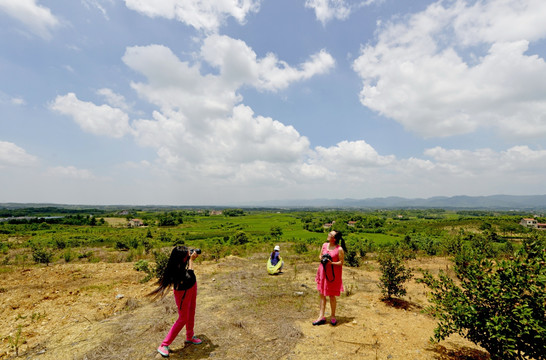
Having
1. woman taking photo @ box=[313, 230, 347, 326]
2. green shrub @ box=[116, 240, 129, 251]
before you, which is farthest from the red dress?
green shrub @ box=[116, 240, 129, 251]

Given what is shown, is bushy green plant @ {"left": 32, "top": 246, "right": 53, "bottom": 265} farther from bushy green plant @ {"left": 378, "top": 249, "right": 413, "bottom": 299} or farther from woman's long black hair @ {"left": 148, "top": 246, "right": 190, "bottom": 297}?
bushy green plant @ {"left": 378, "top": 249, "right": 413, "bottom": 299}

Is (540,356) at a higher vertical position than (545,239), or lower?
lower

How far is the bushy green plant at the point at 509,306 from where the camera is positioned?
3617 millimetres

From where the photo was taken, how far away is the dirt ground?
16.8 ft

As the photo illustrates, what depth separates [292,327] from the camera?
6238 mm

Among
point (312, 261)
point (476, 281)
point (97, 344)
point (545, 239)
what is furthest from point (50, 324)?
point (312, 261)

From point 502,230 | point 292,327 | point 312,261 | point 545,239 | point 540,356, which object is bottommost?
point 502,230

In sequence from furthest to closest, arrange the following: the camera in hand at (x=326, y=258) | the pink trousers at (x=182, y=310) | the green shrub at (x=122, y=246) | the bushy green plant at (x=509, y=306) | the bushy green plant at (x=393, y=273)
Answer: the green shrub at (x=122, y=246) → the bushy green plant at (x=393, y=273) → the camera in hand at (x=326, y=258) → the pink trousers at (x=182, y=310) → the bushy green plant at (x=509, y=306)

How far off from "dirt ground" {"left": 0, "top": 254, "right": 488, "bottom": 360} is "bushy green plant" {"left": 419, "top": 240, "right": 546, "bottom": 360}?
4.37ft

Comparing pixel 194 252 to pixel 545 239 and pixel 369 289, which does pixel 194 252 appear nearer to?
pixel 545 239

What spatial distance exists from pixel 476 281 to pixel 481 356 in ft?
6.72

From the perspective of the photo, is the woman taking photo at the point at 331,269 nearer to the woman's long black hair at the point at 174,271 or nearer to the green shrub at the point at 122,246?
A: the woman's long black hair at the point at 174,271

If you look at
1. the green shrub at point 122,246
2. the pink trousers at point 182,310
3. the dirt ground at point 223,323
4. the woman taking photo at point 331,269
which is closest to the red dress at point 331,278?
the woman taking photo at point 331,269

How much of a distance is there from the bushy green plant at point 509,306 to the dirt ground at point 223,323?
4.37ft
